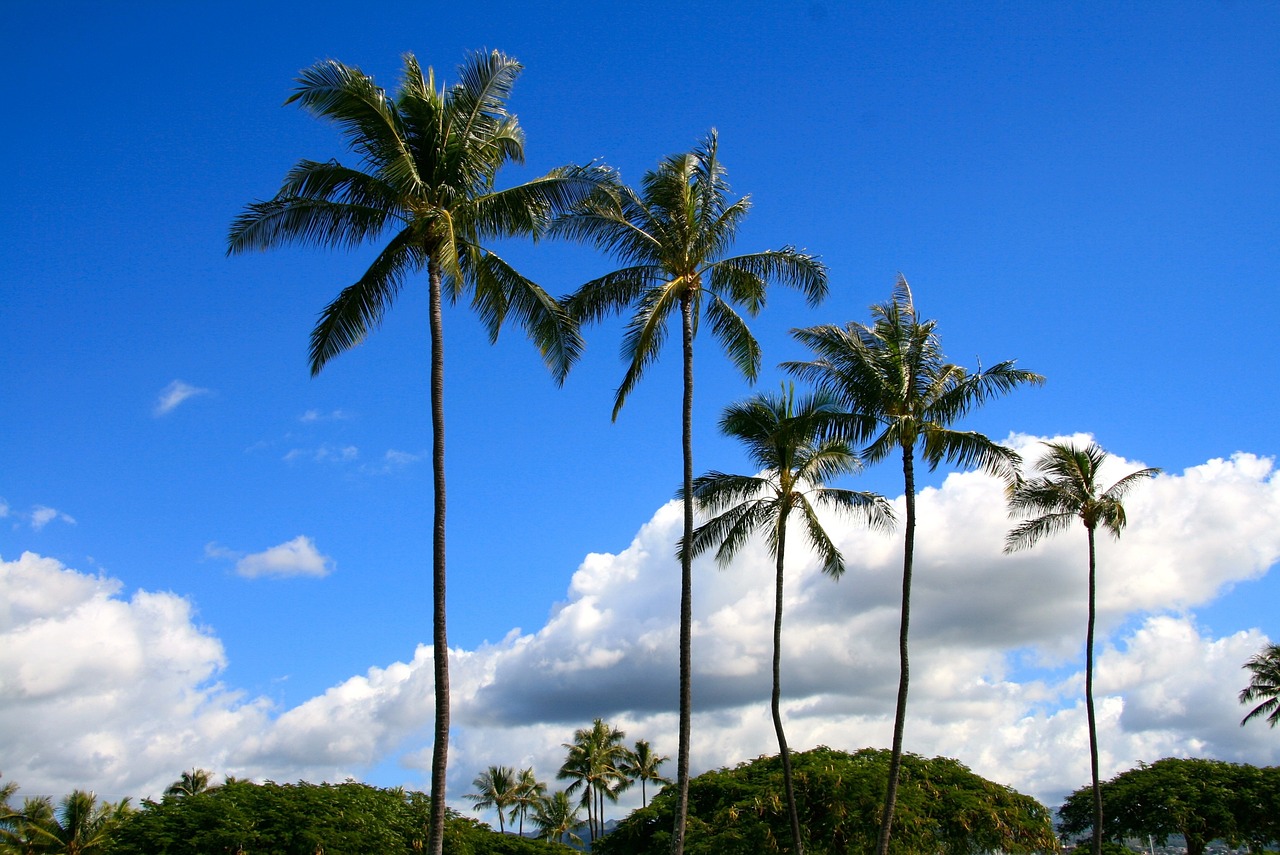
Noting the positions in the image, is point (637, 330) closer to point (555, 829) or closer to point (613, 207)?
point (613, 207)

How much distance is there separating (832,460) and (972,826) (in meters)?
13.9

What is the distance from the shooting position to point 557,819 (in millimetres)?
69375

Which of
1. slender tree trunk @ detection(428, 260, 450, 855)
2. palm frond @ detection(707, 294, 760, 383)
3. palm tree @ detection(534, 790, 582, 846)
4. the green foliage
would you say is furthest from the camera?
palm tree @ detection(534, 790, 582, 846)

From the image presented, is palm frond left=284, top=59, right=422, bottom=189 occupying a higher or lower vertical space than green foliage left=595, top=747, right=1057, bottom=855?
higher

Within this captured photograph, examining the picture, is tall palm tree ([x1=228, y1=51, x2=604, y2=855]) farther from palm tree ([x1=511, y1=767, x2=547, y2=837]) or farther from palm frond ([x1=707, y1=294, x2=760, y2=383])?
palm tree ([x1=511, y1=767, x2=547, y2=837])

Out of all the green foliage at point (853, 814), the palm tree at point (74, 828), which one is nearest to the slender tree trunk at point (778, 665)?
the green foliage at point (853, 814)

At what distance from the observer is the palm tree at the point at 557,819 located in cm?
6838

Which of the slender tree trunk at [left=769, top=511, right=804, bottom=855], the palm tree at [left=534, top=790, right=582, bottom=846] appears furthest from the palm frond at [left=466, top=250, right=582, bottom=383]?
the palm tree at [left=534, top=790, right=582, bottom=846]

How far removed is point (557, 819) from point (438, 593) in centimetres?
5883

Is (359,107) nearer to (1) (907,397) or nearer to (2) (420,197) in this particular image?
(2) (420,197)

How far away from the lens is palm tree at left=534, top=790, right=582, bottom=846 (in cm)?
6838

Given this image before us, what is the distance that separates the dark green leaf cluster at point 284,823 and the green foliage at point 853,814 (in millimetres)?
8819

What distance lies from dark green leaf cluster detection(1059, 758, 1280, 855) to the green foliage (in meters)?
9.60

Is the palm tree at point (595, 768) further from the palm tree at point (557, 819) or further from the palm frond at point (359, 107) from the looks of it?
the palm frond at point (359, 107)
